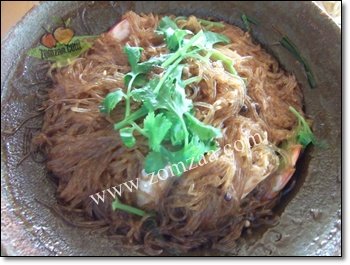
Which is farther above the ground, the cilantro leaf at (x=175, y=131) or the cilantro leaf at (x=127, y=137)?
the cilantro leaf at (x=175, y=131)

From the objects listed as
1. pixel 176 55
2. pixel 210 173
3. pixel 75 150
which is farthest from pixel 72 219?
pixel 176 55

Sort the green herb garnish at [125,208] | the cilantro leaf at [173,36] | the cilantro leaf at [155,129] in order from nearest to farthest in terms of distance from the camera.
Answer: the cilantro leaf at [155,129]
the green herb garnish at [125,208]
the cilantro leaf at [173,36]

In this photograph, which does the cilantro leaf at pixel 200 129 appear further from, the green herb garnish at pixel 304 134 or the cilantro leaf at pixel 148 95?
the green herb garnish at pixel 304 134

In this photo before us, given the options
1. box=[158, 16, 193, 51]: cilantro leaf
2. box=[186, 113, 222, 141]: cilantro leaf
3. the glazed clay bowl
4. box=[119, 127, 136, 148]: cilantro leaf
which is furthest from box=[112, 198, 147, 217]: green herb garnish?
box=[158, 16, 193, 51]: cilantro leaf

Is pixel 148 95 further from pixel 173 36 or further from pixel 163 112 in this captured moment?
pixel 173 36

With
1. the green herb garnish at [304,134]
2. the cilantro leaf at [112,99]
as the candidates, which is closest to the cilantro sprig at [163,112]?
the cilantro leaf at [112,99]

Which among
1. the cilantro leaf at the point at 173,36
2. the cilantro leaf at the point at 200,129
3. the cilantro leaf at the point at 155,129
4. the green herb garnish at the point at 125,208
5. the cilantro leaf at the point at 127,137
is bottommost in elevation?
the green herb garnish at the point at 125,208
